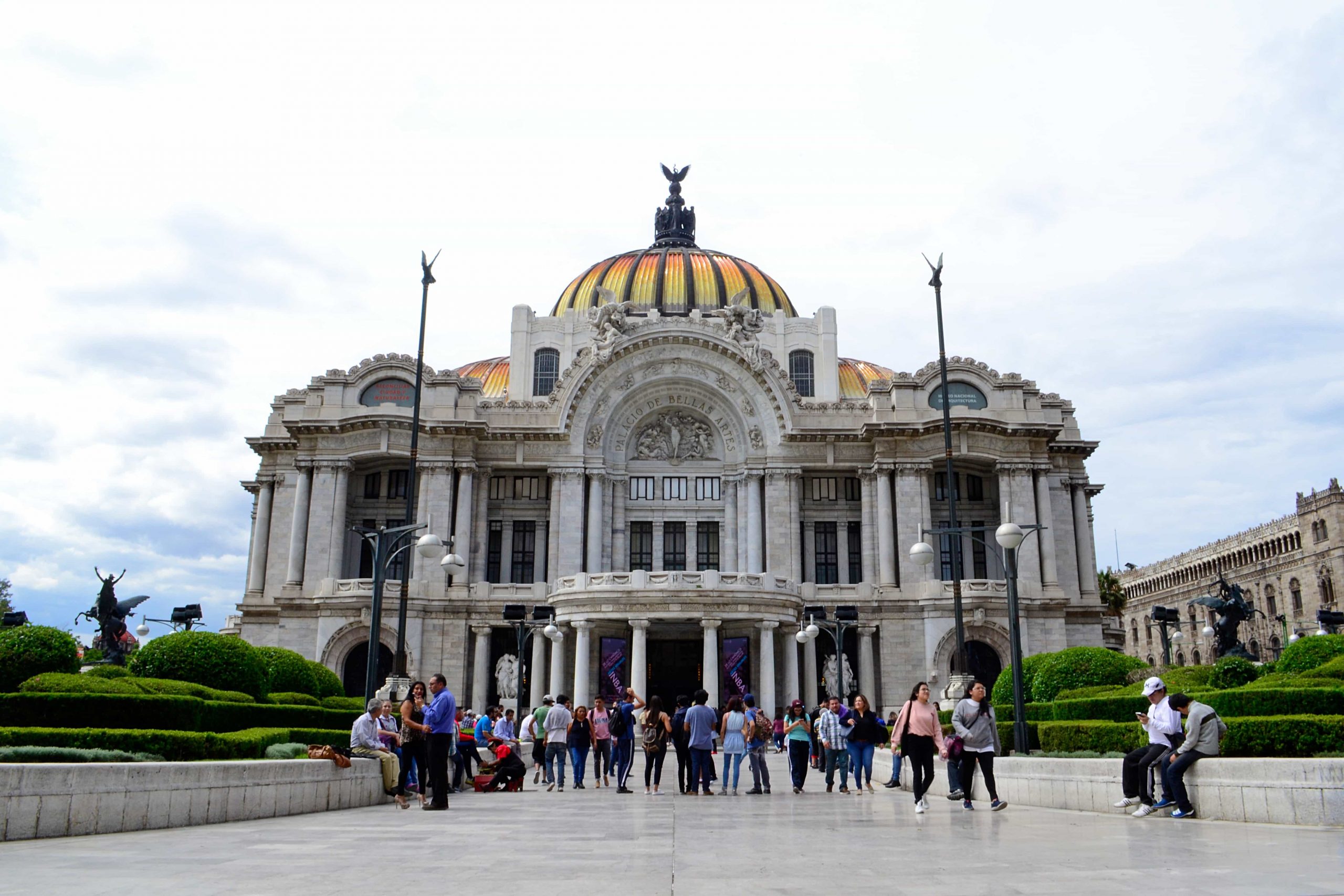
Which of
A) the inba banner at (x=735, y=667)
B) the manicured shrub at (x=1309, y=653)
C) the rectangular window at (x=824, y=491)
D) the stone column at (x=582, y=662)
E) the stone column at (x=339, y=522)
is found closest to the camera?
the manicured shrub at (x=1309, y=653)

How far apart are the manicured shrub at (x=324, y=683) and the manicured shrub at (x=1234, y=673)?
26407mm

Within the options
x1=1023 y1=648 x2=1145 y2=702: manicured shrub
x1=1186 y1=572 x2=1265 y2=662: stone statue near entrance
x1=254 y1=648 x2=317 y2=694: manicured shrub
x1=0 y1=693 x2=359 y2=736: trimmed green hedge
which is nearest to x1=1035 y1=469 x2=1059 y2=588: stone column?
x1=1023 y1=648 x2=1145 y2=702: manicured shrub

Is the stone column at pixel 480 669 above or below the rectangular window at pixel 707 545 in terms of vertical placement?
below

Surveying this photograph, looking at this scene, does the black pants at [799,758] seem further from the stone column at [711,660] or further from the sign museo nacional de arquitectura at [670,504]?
the sign museo nacional de arquitectura at [670,504]

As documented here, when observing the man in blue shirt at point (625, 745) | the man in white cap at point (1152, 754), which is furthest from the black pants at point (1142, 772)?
the man in blue shirt at point (625, 745)

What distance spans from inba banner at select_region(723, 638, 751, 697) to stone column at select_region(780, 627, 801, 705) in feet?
7.28

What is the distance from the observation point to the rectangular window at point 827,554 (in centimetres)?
5769

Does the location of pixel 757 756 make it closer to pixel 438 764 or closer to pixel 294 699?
pixel 438 764

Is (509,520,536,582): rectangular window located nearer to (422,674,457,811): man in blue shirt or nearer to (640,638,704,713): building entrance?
(640,638,704,713): building entrance

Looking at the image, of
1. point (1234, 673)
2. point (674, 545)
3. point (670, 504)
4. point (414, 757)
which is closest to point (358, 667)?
point (674, 545)

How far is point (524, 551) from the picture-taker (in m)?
57.8

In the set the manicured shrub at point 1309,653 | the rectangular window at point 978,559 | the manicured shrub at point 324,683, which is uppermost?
the rectangular window at point 978,559

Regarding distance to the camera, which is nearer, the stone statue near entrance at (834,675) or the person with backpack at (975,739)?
the person with backpack at (975,739)

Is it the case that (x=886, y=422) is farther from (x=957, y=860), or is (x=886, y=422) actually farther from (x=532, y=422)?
(x=957, y=860)
